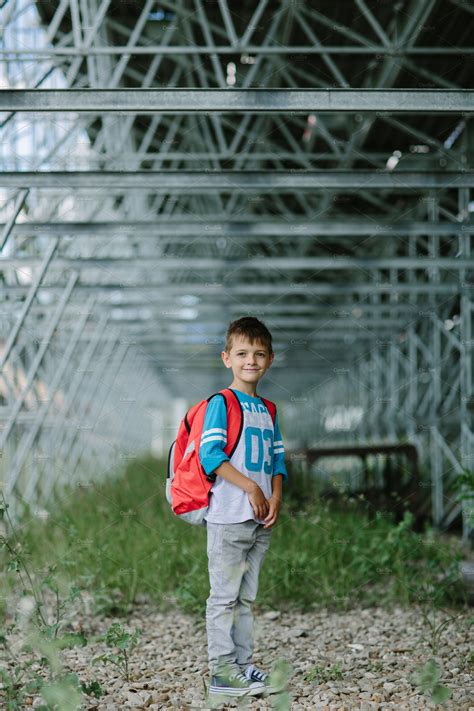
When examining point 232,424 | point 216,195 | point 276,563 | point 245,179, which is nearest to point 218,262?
point 245,179

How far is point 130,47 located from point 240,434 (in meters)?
2.79

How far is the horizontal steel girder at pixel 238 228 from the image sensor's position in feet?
16.9

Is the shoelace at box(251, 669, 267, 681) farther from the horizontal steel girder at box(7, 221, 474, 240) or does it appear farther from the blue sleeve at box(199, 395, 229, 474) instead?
the horizontal steel girder at box(7, 221, 474, 240)

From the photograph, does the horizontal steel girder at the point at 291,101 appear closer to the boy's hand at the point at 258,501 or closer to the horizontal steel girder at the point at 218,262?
the boy's hand at the point at 258,501

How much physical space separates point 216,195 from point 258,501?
6.62 m

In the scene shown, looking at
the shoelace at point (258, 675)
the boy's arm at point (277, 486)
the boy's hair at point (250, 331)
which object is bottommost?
the shoelace at point (258, 675)

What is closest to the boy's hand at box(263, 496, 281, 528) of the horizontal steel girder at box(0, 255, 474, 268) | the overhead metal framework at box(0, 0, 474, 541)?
the overhead metal framework at box(0, 0, 474, 541)

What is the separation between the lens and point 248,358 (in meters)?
2.80

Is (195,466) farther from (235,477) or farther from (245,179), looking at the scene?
(245,179)

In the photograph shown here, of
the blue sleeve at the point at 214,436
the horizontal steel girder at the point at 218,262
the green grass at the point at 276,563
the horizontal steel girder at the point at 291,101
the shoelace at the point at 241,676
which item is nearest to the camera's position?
the blue sleeve at the point at 214,436

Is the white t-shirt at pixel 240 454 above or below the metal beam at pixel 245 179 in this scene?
below

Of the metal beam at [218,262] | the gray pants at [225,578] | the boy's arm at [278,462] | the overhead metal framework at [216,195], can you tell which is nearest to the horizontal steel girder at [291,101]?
the overhead metal framework at [216,195]

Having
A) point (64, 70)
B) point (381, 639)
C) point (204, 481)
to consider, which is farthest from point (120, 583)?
point (64, 70)

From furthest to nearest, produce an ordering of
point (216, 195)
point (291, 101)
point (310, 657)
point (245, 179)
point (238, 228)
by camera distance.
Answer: point (216, 195) < point (238, 228) < point (245, 179) < point (310, 657) < point (291, 101)
